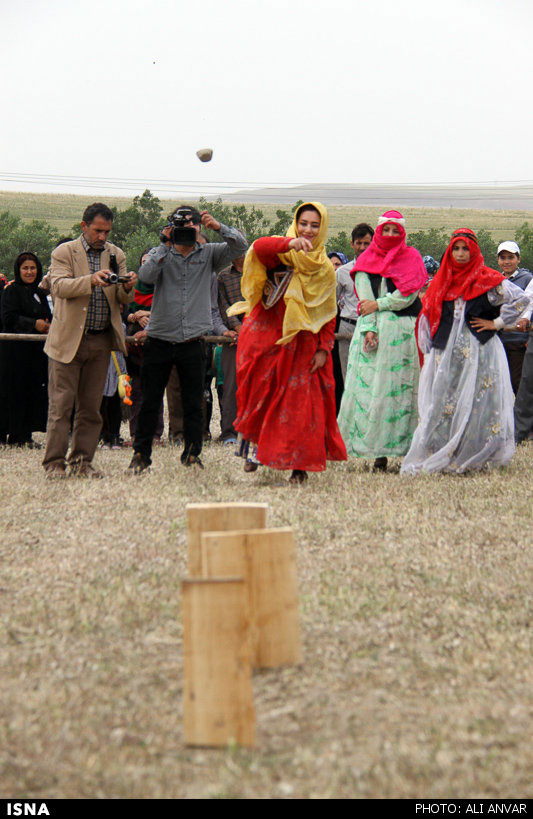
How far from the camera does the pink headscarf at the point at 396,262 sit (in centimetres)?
834

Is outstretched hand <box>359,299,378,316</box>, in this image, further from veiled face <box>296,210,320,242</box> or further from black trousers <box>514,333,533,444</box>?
black trousers <box>514,333,533,444</box>

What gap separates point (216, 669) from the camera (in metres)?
3.06

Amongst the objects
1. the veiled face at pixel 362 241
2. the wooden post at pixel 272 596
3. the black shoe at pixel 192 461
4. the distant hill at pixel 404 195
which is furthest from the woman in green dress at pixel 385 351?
the distant hill at pixel 404 195

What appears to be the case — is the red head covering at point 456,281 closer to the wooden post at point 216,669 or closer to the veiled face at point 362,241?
the veiled face at point 362,241

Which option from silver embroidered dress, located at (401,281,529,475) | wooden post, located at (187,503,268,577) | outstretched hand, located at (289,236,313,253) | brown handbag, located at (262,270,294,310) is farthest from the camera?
silver embroidered dress, located at (401,281,529,475)

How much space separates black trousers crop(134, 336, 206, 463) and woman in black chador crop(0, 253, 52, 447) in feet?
9.81

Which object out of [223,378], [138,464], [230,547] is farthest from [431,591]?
[223,378]

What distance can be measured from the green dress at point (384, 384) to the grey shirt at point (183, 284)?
1.28 meters

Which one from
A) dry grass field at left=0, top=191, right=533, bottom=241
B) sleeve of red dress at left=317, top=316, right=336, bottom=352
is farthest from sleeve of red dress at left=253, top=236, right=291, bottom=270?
dry grass field at left=0, top=191, right=533, bottom=241

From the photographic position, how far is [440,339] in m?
8.39

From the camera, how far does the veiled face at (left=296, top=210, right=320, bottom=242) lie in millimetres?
7301

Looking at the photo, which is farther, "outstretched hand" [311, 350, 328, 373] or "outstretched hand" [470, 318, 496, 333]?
"outstretched hand" [470, 318, 496, 333]

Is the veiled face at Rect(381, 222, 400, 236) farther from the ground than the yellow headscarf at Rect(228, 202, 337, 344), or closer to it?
farther from the ground

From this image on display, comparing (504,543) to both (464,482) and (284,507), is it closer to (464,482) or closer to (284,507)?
(284,507)
